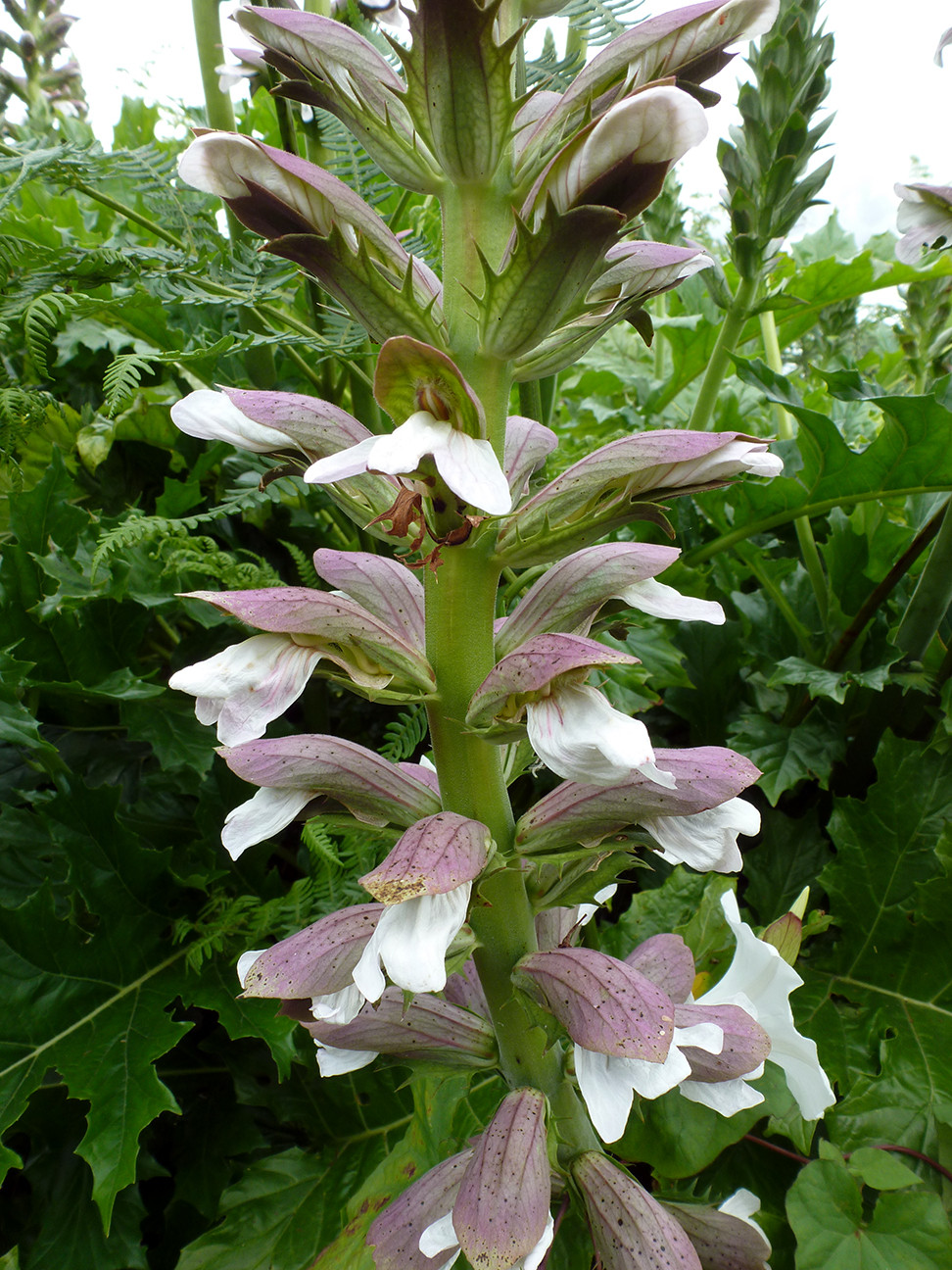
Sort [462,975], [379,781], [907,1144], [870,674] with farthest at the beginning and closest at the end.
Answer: [870,674] < [907,1144] < [462,975] < [379,781]

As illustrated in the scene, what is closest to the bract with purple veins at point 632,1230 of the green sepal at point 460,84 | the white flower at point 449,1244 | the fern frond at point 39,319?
the white flower at point 449,1244

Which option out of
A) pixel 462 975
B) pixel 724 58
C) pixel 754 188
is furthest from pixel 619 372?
pixel 462 975

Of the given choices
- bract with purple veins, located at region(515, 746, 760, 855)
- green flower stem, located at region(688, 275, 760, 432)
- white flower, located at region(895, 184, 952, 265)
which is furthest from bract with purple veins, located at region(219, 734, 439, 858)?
white flower, located at region(895, 184, 952, 265)

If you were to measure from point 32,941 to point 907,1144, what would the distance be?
104cm

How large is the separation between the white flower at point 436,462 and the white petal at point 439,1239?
54 centimetres

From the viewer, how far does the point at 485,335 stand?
1.86 ft

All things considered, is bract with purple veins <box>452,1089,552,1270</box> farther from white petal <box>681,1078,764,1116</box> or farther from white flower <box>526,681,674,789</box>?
white flower <box>526,681,674,789</box>

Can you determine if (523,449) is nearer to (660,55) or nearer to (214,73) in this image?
(660,55)

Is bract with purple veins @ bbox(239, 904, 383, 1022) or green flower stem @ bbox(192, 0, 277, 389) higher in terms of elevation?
green flower stem @ bbox(192, 0, 277, 389)

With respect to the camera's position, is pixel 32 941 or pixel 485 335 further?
pixel 32 941

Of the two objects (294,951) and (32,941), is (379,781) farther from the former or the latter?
(32,941)

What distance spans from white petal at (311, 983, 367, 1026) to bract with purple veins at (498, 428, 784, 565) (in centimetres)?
34

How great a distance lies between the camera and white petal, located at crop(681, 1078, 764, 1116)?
2.25ft

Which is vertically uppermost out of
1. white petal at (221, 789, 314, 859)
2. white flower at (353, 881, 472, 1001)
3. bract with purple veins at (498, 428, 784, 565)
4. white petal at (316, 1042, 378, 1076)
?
bract with purple veins at (498, 428, 784, 565)
